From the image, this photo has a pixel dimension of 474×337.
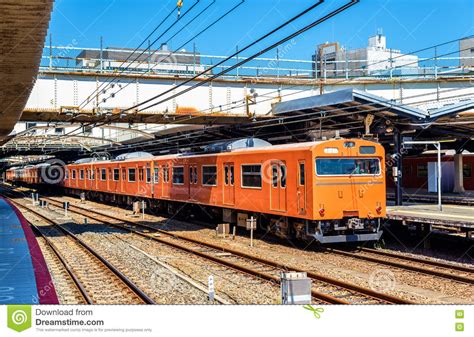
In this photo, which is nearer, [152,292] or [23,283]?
[23,283]

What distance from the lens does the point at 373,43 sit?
53.3m

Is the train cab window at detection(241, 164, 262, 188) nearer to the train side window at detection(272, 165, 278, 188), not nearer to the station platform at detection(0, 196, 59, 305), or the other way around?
the train side window at detection(272, 165, 278, 188)

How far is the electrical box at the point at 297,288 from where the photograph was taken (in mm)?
6742

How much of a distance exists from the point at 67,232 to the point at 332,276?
10965mm

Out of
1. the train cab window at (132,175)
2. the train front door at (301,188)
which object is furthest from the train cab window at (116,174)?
the train front door at (301,188)

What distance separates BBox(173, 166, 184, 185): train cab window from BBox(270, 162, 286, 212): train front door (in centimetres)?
691

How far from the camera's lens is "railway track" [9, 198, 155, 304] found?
965 centimetres

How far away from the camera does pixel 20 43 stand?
7266mm

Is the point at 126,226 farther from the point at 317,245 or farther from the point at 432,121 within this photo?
the point at 432,121

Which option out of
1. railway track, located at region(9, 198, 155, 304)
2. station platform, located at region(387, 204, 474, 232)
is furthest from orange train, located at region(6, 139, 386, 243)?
railway track, located at region(9, 198, 155, 304)

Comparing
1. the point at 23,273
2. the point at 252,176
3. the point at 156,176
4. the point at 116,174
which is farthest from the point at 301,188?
the point at 116,174

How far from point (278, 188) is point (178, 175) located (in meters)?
Result: 7.68

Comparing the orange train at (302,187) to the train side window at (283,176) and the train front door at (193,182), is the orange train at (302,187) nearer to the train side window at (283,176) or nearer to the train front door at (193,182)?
the train side window at (283,176)
